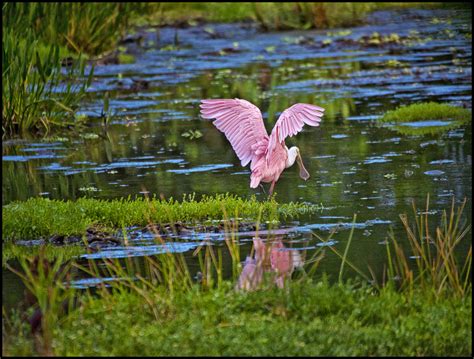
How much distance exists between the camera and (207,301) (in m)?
7.17

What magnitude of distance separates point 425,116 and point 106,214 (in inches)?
331

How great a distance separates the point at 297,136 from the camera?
1773cm

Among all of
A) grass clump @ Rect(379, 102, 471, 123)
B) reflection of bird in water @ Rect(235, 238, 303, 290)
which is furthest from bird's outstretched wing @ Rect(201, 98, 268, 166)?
grass clump @ Rect(379, 102, 471, 123)

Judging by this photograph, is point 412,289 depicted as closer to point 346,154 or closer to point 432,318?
point 432,318

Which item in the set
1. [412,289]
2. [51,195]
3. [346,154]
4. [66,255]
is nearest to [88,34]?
[346,154]

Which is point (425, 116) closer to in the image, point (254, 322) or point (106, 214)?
point (106, 214)

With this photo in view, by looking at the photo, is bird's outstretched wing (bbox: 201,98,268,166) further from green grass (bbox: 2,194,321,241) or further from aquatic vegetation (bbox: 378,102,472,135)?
aquatic vegetation (bbox: 378,102,472,135)

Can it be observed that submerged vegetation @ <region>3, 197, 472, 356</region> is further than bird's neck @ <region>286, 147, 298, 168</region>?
No

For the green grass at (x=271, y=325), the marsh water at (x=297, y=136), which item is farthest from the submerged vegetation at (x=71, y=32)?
the green grass at (x=271, y=325)

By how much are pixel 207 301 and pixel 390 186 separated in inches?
228

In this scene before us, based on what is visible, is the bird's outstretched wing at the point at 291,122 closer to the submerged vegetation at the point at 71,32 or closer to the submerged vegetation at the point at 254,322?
the submerged vegetation at the point at 254,322

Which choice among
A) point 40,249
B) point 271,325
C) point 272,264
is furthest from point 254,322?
point 40,249

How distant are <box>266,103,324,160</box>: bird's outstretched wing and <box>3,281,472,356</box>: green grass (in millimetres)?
3942

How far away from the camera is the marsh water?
11859mm
